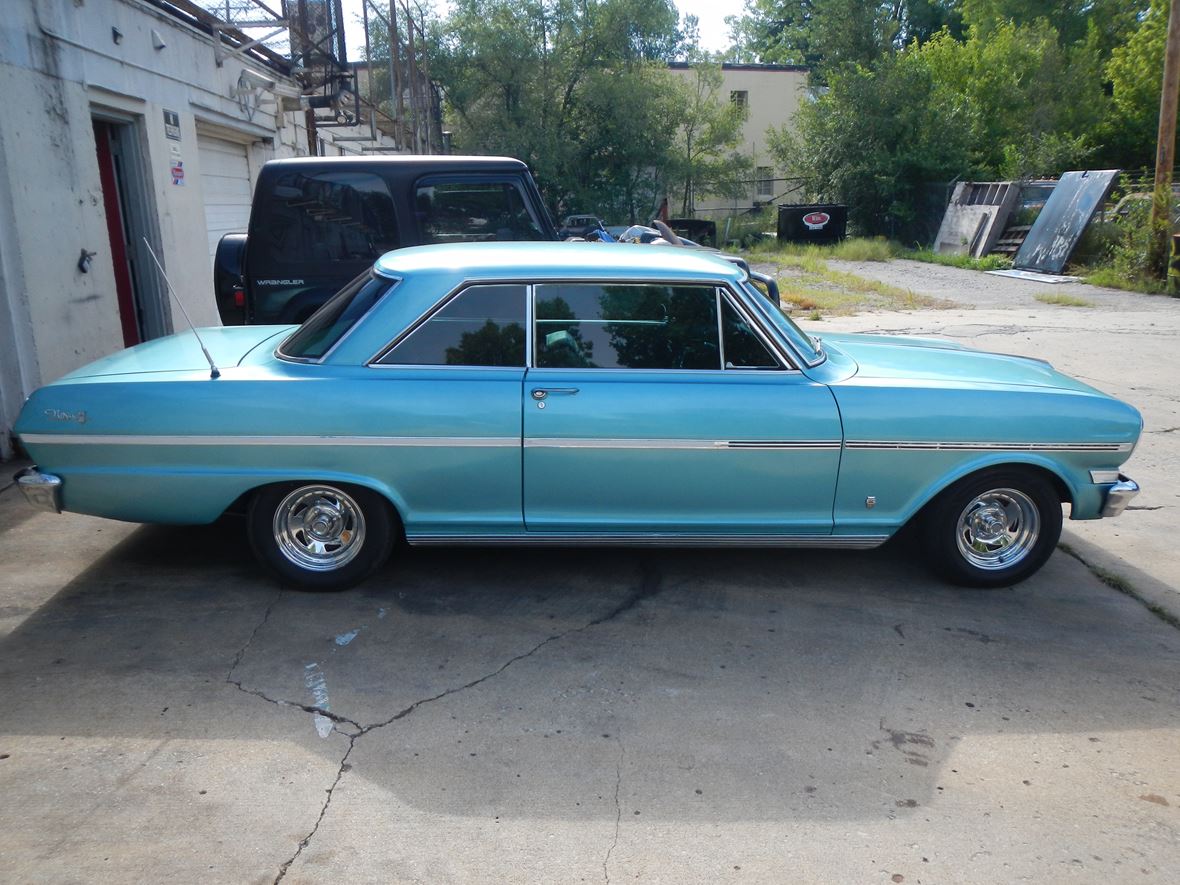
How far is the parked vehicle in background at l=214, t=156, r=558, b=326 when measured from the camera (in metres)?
7.18

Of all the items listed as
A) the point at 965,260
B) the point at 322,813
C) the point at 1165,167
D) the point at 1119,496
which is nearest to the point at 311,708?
the point at 322,813

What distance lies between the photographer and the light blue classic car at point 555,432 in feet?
14.2

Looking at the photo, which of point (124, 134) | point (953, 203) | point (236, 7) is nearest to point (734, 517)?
point (124, 134)

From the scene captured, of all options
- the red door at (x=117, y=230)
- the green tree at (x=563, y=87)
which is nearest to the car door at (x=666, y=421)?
the red door at (x=117, y=230)

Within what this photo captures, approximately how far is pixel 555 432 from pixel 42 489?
2237mm

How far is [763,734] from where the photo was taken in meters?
3.52

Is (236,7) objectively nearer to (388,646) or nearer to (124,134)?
(124,134)

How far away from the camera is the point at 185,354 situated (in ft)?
16.0

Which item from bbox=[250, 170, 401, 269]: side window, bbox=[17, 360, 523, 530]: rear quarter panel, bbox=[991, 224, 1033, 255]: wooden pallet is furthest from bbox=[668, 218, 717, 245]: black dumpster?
bbox=[17, 360, 523, 530]: rear quarter panel

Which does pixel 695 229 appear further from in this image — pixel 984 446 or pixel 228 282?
pixel 984 446

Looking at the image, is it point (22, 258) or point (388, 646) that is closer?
point (388, 646)

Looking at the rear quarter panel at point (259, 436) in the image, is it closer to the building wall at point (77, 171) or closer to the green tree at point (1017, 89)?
the building wall at point (77, 171)

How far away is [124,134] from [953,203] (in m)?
22.7

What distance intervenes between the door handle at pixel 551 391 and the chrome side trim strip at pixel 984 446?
1.23 m
